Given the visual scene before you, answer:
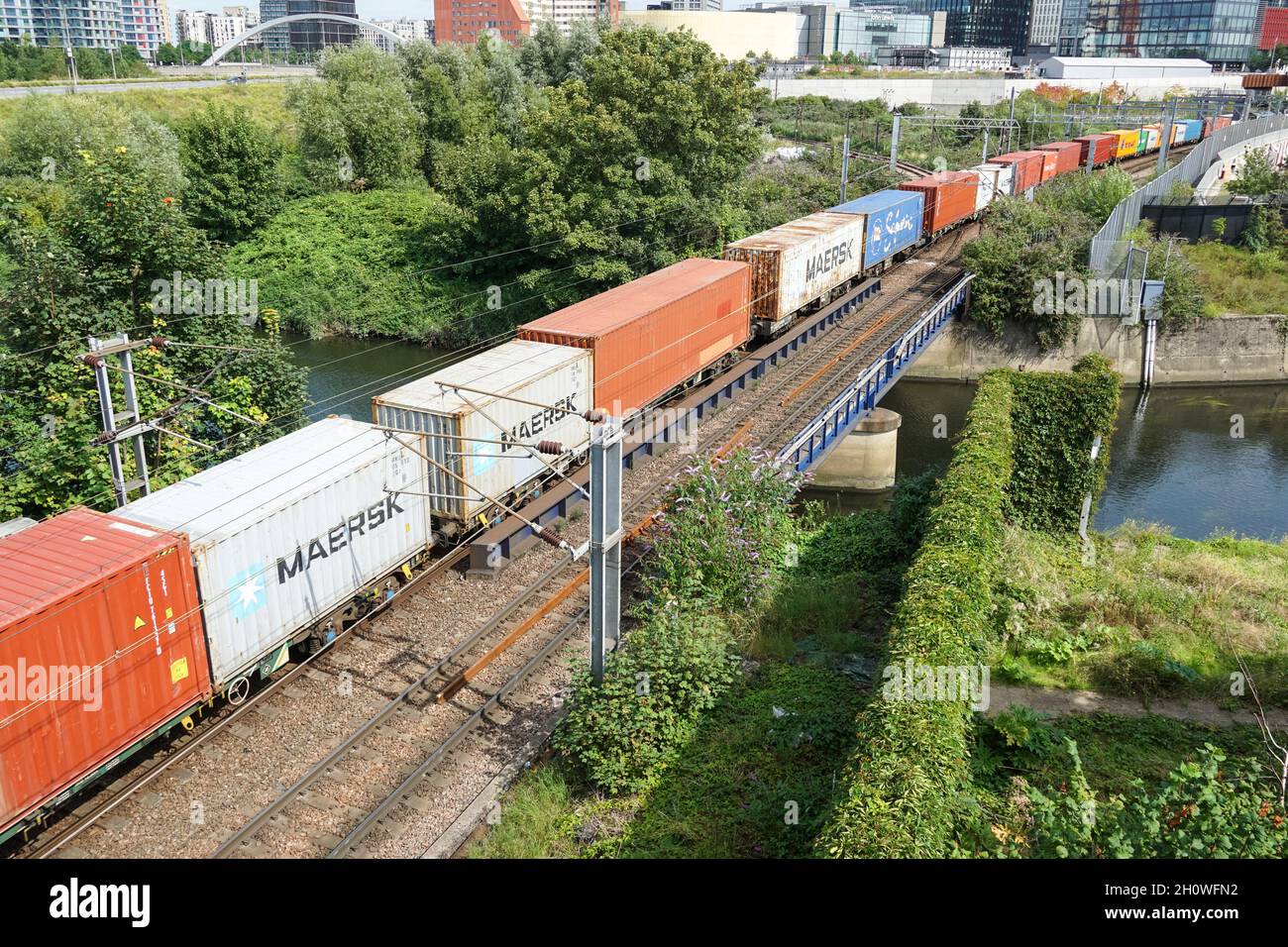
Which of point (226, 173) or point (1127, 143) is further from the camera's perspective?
point (1127, 143)

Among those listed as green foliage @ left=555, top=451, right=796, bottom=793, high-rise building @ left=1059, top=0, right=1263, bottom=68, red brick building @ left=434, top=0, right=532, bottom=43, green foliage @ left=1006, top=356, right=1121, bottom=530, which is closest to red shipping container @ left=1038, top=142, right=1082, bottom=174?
green foliage @ left=1006, top=356, right=1121, bottom=530

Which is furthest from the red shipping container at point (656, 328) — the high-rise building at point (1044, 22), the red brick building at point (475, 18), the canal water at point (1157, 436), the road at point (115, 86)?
the high-rise building at point (1044, 22)

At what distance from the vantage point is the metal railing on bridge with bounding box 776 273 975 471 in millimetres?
25600

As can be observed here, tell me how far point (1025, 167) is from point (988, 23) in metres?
154

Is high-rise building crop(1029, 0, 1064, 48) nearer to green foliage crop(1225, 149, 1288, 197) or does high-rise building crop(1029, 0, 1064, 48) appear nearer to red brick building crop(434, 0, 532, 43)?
red brick building crop(434, 0, 532, 43)

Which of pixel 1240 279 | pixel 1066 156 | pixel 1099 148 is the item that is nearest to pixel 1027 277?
pixel 1240 279

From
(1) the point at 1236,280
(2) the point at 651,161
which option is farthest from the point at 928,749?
(1) the point at 1236,280

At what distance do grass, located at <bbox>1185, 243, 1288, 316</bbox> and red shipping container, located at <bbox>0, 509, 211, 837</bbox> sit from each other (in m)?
46.5

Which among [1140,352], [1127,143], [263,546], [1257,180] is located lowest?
[1140,352]

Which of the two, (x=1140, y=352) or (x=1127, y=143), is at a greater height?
(x=1127, y=143)

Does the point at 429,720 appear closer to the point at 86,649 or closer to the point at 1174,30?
the point at 86,649

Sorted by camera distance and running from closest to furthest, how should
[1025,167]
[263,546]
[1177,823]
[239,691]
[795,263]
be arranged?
1. [1177,823]
2. [263,546]
3. [239,691]
4. [795,263]
5. [1025,167]

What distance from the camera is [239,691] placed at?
15.5 m

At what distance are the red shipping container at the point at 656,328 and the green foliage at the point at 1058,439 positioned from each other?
9226mm
